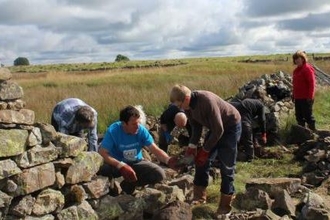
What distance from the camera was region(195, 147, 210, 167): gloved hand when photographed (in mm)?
6046

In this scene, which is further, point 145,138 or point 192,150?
point 145,138

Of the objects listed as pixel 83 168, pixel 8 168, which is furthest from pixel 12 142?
pixel 83 168

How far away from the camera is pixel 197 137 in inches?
248

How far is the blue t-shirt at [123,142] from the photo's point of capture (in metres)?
6.37

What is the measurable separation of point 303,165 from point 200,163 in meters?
3.64

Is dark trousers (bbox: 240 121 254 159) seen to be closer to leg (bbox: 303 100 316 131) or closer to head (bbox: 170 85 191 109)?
leg (bbox: 303 100 316 131)

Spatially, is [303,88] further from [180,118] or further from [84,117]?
[84,117]

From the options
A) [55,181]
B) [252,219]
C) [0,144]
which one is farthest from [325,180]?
[0,144]

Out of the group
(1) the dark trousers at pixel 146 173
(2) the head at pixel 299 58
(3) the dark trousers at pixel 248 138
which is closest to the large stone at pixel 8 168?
(1) the dark trousers at pixel 146 173

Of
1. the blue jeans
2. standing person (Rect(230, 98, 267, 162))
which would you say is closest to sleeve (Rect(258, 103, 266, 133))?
standing person (Rect(230, 98, 267, 162))

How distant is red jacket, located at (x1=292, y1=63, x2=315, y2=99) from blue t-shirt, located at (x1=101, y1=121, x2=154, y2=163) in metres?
5.51

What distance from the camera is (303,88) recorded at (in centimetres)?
1097

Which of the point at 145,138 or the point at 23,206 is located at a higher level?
the point at 145,138

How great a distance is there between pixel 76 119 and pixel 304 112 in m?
6.18
